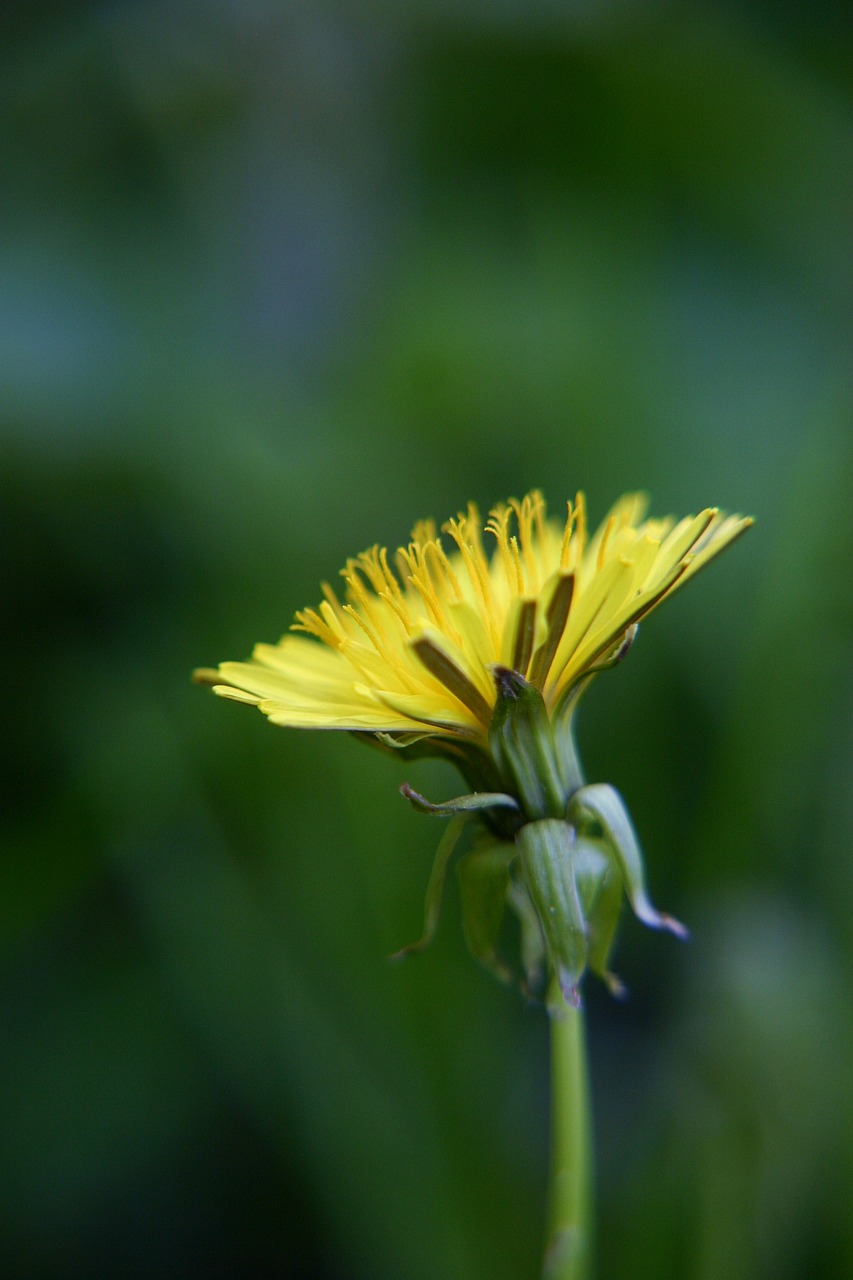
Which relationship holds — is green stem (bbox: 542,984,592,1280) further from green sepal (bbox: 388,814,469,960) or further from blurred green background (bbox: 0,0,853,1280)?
blurred green background (bbox: 0,0,853,1280)

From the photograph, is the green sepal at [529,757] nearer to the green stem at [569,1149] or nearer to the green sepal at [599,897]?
the green sepal at [599,897]

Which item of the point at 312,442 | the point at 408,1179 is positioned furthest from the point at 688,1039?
the point at 312,442

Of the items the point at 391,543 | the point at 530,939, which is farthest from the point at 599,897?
the point at 391,543

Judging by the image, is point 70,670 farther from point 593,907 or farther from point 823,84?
point 823,84

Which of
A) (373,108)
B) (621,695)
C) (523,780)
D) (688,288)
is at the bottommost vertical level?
(621,695)

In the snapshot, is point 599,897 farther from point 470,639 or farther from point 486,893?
point 470,639

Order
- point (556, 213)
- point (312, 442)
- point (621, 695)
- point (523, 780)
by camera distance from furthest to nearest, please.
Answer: point (556, 213), point (312, 442), point (621, 695), point (523, 780)
